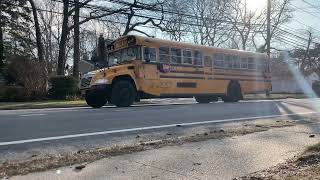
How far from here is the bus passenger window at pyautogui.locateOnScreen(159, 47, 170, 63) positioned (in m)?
19.7

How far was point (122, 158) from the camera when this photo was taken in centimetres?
679

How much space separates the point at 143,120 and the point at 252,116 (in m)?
3.93

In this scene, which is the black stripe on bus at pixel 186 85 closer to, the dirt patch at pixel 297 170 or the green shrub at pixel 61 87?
the green shrub at pixel 61 87

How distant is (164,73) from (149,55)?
49.1 inches

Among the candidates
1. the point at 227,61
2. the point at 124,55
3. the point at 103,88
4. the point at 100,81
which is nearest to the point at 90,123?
the point at 103,88

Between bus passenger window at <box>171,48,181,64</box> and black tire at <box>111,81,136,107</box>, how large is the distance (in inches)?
106

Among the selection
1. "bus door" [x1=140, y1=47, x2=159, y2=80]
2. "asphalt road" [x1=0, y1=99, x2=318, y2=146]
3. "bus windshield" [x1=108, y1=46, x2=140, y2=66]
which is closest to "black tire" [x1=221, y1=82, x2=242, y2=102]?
"bus door" [x1=140, y1=47, x2=159, y2=80]

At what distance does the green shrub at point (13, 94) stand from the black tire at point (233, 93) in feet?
45.0

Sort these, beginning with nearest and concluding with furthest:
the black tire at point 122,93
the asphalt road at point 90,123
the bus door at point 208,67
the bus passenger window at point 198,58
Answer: the asphalt road at point 90,123 < the black tire at point 122,93 < the bus passenger window at point 198,58 < the bus door at point 208,67

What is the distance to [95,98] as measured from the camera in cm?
1883

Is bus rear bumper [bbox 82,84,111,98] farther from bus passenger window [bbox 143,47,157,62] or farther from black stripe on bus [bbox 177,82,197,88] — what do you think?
black stripe on bus [bbox 177,82,197,88]

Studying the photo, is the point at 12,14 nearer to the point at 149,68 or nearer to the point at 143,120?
the point at 149,68

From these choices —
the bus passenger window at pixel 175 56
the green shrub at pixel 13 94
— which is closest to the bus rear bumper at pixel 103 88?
the bus passenger window at pixel 175 56

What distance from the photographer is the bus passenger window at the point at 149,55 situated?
62.2 ft
